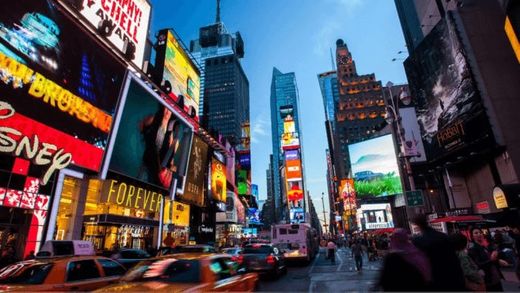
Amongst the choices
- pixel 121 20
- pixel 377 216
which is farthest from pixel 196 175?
pixel 377 216

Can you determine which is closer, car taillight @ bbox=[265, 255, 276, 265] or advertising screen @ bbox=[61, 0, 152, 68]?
car taillight @ bbox=[265, 255, 276, 265]

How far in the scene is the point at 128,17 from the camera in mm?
27734

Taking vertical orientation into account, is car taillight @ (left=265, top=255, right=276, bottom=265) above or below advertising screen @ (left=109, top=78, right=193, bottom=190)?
below

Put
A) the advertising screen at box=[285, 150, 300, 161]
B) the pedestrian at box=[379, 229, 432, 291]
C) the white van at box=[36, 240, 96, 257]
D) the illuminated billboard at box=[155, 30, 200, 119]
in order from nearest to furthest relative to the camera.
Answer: the pedestrian at box=[379, 229, 432, 291] < the white van at box=[36, 240, 96, 257] < the illuminated billboard at box=[155, 30, 200, 119] < the advertising screen at box=[285, 150, 300, 161]

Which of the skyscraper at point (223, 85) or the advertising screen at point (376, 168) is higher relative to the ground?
the skyscraper at point (223, 85)

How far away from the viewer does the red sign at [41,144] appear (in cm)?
1586

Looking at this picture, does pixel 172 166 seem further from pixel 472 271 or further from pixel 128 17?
pixel 472 271

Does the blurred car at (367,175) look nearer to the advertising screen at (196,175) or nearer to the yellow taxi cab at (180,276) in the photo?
the advertising screen at (196,175)

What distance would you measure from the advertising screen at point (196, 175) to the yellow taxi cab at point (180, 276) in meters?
32.6

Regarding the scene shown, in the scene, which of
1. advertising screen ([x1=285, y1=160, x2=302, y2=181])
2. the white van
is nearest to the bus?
the white van

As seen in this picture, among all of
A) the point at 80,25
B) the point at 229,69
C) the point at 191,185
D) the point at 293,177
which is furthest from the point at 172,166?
the point at 229,69

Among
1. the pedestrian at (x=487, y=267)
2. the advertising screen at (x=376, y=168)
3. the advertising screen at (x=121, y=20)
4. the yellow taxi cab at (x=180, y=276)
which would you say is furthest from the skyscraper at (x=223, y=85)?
the pedestrian at (x=487, y=267)

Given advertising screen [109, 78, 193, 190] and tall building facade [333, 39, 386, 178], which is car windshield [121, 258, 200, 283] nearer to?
advertising screen [109, 78, 193, 190]

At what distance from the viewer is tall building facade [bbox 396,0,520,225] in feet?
83.2
